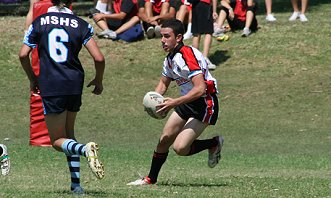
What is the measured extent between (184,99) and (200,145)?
3.35 ft

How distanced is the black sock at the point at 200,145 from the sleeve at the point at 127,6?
10.3 m

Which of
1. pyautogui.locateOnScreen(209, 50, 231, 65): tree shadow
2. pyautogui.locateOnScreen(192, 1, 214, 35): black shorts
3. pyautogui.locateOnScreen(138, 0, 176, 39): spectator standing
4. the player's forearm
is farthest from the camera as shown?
pyautogui.locateOnScreen(138, 0, 176, 39): spectator standing

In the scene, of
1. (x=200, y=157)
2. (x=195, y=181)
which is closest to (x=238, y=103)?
(x=200, y=157)

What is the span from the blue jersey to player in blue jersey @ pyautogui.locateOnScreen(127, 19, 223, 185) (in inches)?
46.8

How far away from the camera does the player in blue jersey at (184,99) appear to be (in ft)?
32.2

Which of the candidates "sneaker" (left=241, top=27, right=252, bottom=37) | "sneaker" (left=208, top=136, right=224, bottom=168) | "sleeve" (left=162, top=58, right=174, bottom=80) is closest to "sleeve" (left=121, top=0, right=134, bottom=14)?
"sneaker" (left=241, top=27, right=252, bottom=37)

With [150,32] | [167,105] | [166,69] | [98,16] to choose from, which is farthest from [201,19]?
[167,105]

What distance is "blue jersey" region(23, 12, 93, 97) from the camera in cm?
893

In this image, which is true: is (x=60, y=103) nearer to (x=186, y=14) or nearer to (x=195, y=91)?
(x=195, y=91)

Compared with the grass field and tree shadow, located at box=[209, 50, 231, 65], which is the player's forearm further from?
tree shadow, located at box=[209, 50, 231, 65]

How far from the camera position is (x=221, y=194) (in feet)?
30.2

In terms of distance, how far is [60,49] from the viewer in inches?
352

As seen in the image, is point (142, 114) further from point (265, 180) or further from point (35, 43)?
point (35, 43)

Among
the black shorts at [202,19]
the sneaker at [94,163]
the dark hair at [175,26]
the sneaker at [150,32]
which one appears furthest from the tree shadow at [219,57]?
the sneaker at [94,163]
